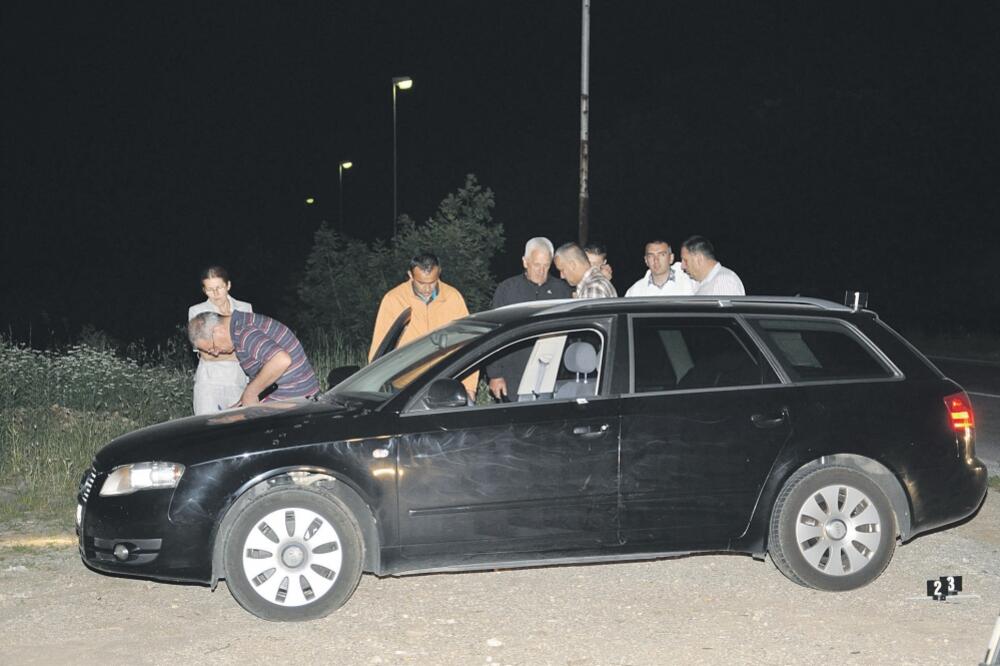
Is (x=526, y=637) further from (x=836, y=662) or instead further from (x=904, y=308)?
(x=904, y=308)

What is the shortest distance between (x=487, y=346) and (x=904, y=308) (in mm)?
33671

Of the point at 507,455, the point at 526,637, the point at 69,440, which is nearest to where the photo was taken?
the point at 526,637

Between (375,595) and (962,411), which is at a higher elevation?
(962,411)

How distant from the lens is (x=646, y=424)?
5961 mm

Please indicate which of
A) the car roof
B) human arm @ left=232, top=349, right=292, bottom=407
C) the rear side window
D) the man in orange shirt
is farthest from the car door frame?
the man in orange shirt

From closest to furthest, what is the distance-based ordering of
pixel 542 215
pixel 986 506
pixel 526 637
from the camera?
pixel 526 637 → pixel 986 506 → pixel 542 215

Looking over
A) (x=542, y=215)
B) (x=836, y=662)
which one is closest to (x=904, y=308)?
(x=542, y=215)

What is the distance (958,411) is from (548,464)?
7.59 ft

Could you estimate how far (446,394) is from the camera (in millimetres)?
5750

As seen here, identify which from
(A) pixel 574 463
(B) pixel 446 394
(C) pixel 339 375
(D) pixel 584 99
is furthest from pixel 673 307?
(D) pixel 584 99

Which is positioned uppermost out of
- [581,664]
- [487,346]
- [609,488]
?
[487,346]

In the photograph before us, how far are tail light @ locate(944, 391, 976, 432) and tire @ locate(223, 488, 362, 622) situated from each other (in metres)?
3.23

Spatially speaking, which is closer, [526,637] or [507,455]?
[526,637]

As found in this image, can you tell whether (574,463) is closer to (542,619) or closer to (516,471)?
(516,471)
